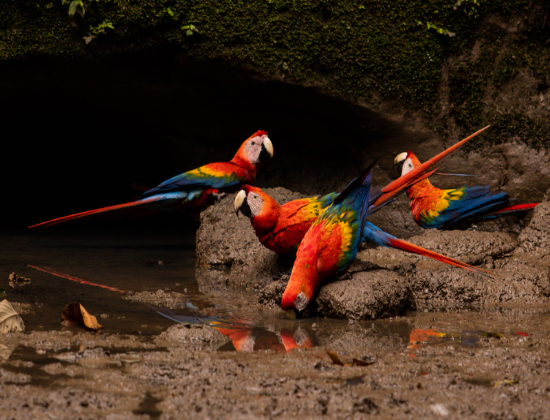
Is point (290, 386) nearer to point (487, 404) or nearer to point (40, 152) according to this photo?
point (487, 404)

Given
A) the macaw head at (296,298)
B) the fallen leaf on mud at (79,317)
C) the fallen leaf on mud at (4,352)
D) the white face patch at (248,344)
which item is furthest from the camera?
the macaw head at (296,298)

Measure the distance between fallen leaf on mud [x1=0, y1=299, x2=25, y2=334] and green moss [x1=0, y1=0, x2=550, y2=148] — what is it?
423cm

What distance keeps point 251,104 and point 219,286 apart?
358 cm

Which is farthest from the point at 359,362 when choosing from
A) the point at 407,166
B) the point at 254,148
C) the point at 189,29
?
the point at 189,29

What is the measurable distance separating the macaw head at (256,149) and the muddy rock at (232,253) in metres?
0.38

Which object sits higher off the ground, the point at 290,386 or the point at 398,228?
the point at 290,386

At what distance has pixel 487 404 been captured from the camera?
62.5 inches

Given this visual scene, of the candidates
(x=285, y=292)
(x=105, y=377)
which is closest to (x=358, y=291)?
(x=285, y=292)

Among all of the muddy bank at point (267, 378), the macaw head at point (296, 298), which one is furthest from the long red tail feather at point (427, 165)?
the muddy bank at point (267, 378)

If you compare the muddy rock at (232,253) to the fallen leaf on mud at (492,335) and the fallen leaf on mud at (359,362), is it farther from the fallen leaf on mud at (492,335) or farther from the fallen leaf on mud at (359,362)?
the fallen leaf on mud at (359,362)

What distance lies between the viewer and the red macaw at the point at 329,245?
116 inches

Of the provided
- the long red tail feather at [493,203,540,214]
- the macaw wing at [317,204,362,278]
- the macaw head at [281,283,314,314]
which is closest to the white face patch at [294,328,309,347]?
the macaw head at [281,283,314,314]

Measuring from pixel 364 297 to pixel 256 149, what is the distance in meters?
2.57

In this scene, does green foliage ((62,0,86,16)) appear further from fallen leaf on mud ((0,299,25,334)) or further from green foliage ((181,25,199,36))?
fallen leaf on mud ((0,299,25,334))
